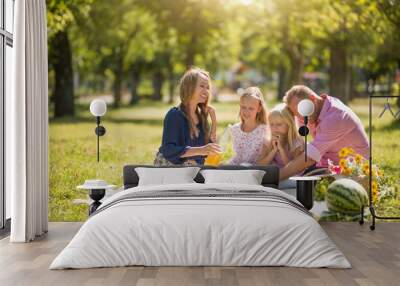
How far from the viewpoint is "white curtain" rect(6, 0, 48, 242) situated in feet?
19.9

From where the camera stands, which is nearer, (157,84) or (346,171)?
(346,171)

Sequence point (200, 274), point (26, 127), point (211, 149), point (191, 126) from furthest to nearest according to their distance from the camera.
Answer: point (211, 149) < point (191, 126) < point (26, 127) < point (200, 274)

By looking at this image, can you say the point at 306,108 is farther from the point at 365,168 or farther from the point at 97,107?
the point at 97,107

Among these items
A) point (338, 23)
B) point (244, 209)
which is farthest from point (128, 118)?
point (244, 209)

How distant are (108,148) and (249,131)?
1672 millimetres

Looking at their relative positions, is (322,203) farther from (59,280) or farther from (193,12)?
(59,280)

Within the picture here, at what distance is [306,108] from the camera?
22.9 feet

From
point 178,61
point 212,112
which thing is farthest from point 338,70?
point 178,61

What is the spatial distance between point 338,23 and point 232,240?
401 centimetres

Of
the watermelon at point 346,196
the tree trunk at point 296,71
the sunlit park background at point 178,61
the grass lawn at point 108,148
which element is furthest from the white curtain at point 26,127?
the watermelon at point 346,196

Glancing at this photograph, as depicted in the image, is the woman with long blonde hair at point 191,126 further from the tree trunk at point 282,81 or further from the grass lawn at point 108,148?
the tree trunk at point 282,81

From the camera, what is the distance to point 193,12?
26.1ft

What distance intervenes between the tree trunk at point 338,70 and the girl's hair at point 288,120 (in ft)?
2.37

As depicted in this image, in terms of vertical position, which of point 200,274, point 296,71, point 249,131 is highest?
point 296,71
